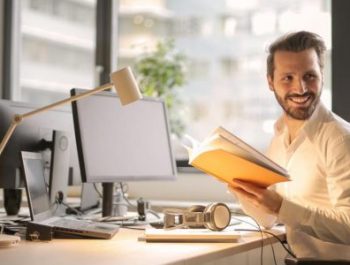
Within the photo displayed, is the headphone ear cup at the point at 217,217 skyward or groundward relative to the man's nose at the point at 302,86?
groundward

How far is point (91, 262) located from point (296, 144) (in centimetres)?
101

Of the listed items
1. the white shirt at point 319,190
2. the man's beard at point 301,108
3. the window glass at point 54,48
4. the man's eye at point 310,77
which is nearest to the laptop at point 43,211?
the white shirt at point 319,190

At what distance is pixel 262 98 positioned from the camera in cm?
376

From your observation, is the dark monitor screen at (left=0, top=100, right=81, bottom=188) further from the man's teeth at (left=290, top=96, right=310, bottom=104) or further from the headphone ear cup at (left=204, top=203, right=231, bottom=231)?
the man's teeth at (left=290, top=96, right=310, bottom=104)

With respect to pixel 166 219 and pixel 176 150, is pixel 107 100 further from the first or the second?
pixel 176 150

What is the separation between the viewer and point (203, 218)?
2234mm

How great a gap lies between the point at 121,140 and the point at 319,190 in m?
0.85

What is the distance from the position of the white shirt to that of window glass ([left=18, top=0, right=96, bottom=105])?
2267mm

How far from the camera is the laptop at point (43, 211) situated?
2123 millimetres

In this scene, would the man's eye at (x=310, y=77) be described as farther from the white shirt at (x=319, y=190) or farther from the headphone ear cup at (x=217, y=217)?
the headphone ear cup at (x=217, y=217)

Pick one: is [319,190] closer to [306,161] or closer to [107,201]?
[306,161]

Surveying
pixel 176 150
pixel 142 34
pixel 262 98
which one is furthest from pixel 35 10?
pixel 262 98

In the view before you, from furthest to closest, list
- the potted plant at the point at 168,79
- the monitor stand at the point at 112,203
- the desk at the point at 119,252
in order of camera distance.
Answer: the potted plant at the point at 168,79 < the monitor stand at the point at 112,203 < the desk at the point at 119,252

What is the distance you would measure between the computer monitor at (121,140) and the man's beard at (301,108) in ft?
2.07
